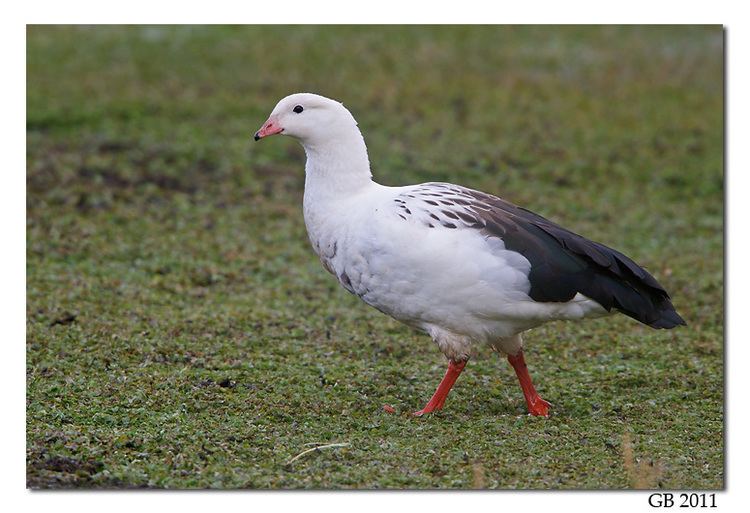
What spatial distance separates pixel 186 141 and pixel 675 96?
619 cm

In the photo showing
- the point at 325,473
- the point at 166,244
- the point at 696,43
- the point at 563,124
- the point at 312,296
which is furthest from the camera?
the point at 696,43

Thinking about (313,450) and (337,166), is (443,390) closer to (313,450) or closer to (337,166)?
(313,450)

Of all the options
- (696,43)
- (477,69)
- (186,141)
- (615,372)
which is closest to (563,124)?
(477,69)

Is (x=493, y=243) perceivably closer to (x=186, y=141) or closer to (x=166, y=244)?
(x=166, y=244)

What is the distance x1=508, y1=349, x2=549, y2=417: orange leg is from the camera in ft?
20.8

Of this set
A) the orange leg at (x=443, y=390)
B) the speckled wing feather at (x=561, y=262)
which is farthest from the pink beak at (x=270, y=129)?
the orange leg at (x=443, y=390)

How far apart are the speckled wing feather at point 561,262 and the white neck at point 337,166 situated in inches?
13.5

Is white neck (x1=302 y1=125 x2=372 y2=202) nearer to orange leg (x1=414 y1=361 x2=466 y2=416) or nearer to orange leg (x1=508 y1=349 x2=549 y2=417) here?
orange leg (x1=414 y1=361 x2=466 y2=416)

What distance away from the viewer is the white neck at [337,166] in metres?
6.42

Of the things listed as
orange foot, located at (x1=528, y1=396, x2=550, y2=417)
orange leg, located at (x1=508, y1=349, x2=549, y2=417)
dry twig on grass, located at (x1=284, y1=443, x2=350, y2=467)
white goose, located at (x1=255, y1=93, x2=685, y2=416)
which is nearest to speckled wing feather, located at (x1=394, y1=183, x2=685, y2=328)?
white goose, located at (x1=255, y1=93, x2=685, y2=416)

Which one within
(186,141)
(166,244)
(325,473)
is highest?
(186,141)

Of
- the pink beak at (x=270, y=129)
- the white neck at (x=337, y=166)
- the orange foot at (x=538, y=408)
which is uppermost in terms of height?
the pink beak at (x=270, y=129)

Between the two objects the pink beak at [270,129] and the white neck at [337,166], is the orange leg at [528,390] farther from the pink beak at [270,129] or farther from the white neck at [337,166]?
the pink beak at [270,129]

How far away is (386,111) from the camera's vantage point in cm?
1303
